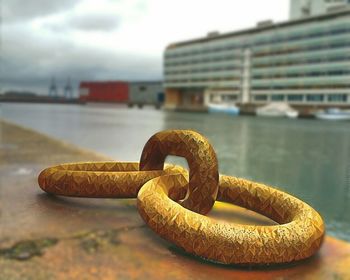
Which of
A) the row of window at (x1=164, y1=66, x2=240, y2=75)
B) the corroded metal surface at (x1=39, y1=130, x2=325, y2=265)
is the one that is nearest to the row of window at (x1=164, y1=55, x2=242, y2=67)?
the row of window at (x1=164, y1=66, x2=240, y2=75)

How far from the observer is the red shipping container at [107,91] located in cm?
15475

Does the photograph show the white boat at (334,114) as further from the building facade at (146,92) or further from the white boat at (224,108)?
the building facade at (146,92)

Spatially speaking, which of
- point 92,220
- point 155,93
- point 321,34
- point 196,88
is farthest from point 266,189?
point 155,93

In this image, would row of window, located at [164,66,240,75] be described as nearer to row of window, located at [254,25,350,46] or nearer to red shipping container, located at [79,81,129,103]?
row of window, located at [254,25,350,46]

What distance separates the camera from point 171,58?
11744 cm

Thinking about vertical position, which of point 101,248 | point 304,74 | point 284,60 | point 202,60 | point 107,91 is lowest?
point 101,248

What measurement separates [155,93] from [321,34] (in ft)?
275

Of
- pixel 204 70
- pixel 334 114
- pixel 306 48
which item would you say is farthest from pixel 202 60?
pixel 334 114

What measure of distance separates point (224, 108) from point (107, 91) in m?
79.1

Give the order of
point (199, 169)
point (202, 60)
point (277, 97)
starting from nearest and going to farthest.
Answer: point (199, 169) → point (277, 97) → point (202, 60)

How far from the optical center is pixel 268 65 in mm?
90062

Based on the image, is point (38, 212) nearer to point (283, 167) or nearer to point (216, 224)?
point (216, 224)

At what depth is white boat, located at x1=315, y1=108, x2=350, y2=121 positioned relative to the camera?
69.1 metres

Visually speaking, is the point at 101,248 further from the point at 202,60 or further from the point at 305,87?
the point at 202,60
